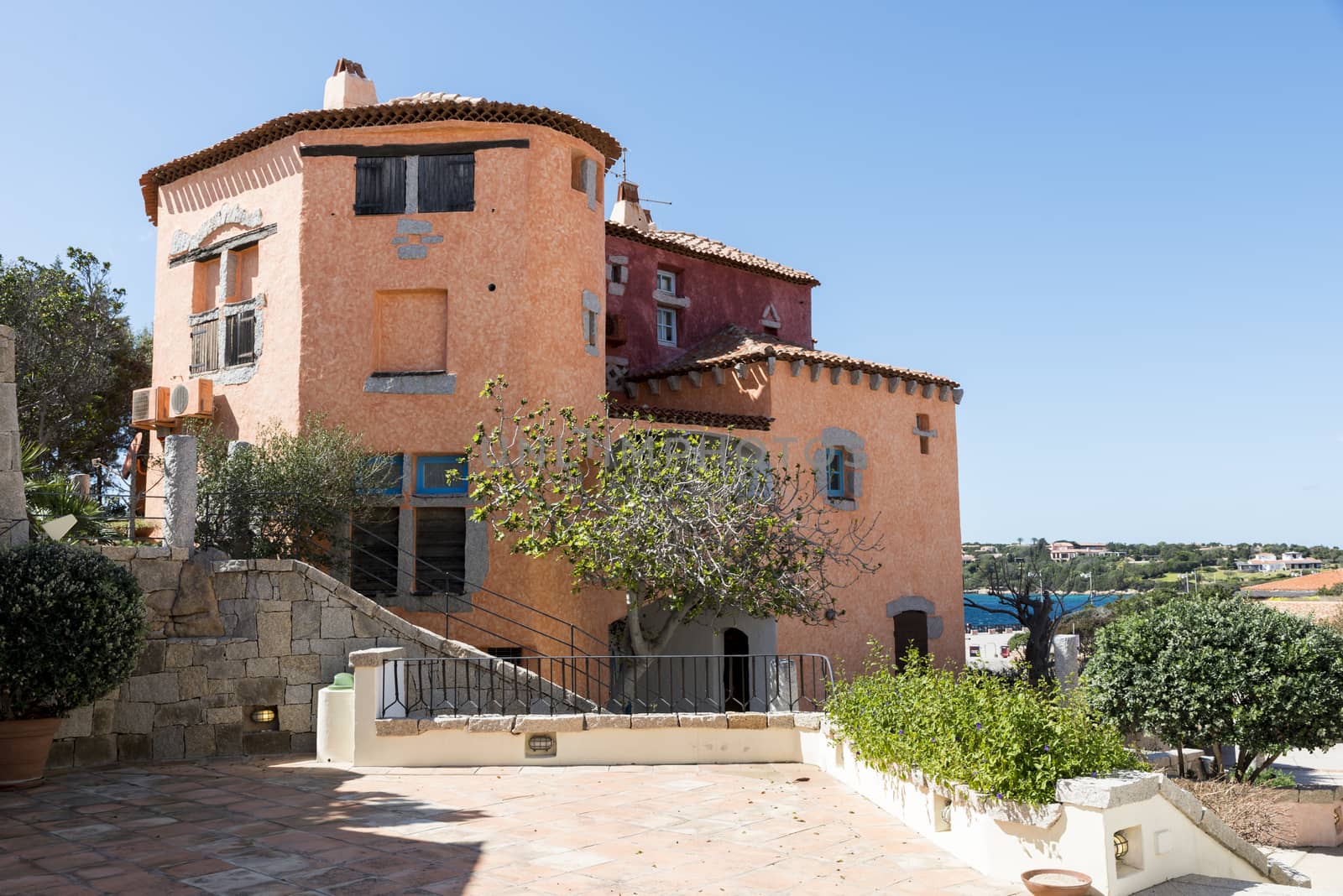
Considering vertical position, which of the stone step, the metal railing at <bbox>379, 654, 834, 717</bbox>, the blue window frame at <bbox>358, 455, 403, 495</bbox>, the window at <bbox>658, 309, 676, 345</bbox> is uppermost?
the window at <bbox>658, 309, 676, 345</bbox>

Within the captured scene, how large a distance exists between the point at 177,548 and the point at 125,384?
47.0ft

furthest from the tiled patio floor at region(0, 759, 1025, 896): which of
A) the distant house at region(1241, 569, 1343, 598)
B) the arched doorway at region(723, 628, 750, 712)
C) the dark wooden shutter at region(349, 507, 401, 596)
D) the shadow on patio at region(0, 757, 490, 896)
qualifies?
the distant house at region(1241, 569, 1343, 598)

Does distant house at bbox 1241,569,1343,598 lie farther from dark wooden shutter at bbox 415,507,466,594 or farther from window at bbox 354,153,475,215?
window at bbox 354,153,475,215

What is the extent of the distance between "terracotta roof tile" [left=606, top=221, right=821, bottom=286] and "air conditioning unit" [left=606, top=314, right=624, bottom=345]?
1815 mm

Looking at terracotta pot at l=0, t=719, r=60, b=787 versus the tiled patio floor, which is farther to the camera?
terracotta pot at l=0, t=719, r=60, b=787

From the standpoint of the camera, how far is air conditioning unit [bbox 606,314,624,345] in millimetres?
20141

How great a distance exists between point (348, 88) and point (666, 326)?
7.64 meters

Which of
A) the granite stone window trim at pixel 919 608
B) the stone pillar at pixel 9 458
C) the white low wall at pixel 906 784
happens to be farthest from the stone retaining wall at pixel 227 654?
the granite stone window trim at pixel 919 608

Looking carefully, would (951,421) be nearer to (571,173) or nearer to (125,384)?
(571,173)

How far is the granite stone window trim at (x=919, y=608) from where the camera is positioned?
20.2m

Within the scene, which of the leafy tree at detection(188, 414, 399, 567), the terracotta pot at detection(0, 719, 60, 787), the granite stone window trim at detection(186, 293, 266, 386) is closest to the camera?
the terracotta pot at detection(0, 719, 60, 787)

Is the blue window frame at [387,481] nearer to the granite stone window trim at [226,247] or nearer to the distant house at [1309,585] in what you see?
the granite stone window trim at [226,247]

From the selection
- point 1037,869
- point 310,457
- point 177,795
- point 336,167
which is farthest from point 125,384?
point 1037,869

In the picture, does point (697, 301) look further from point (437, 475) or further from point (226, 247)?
point (226, 247)
